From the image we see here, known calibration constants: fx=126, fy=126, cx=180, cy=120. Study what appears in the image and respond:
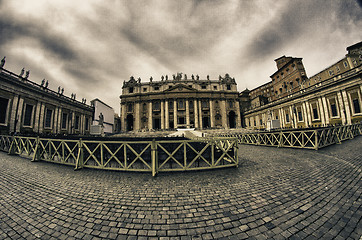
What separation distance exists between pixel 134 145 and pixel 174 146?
1.73 metres

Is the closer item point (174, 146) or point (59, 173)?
point (59, 173)

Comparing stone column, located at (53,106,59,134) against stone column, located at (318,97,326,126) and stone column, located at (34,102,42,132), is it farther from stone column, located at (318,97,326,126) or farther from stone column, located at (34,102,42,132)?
stone column, located at (318,97,326,126)

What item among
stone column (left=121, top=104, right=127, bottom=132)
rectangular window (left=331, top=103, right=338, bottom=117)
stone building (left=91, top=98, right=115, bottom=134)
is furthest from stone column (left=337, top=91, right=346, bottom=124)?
stone building (left=91, top=98, right=115, bottom=134)

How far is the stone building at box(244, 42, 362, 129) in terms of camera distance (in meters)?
16.5

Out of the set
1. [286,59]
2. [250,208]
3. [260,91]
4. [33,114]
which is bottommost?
[250,208]

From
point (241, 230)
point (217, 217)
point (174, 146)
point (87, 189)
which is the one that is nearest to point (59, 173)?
point (87, 189)

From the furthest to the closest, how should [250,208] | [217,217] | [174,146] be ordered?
[174,146] → [250,208] → [217,217]

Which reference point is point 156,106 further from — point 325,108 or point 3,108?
point 325,108

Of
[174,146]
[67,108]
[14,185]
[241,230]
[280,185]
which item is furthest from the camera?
[67,108]

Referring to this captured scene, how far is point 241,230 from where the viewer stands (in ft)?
6.42

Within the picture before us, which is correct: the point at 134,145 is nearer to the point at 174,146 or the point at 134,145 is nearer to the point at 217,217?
the point at 174,146

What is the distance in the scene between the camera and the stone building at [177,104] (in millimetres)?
36719

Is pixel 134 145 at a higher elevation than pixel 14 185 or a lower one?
higher

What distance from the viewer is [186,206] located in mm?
2625
